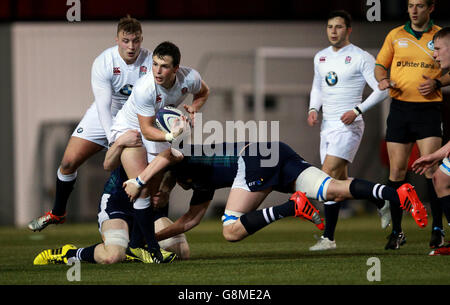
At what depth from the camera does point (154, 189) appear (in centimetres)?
591

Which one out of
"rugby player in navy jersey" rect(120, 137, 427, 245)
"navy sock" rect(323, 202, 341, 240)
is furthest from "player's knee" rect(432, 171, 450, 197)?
"navy sock" rect(323, 202, 341, 240)

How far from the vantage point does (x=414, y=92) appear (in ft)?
20.7

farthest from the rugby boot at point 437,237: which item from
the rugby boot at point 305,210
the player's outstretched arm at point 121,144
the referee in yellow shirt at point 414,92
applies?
the player's outstretched arm at point 121,144

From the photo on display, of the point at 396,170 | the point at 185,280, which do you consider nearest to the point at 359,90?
the point at 396,170

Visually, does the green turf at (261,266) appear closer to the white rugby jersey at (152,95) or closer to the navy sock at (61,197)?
the navy sock at (61,197)

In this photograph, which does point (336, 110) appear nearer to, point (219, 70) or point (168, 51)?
point (168, 51)

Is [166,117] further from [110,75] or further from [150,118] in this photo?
[110,75]

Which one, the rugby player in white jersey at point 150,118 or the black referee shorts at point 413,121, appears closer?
the rugby player in white jersey at point 150,118

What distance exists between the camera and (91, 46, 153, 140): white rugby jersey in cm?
660

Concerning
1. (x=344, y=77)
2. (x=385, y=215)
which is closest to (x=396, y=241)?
(x=385, y=215)

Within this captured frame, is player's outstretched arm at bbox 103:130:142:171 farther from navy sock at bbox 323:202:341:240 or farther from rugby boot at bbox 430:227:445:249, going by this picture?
rugby boot at bbox 430:227:445:249

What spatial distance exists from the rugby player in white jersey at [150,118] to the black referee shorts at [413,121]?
1.63 metres

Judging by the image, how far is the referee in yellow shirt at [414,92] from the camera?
6211 millimetres

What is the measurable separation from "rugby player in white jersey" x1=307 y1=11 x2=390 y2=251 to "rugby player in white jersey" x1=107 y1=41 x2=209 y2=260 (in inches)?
55.2
